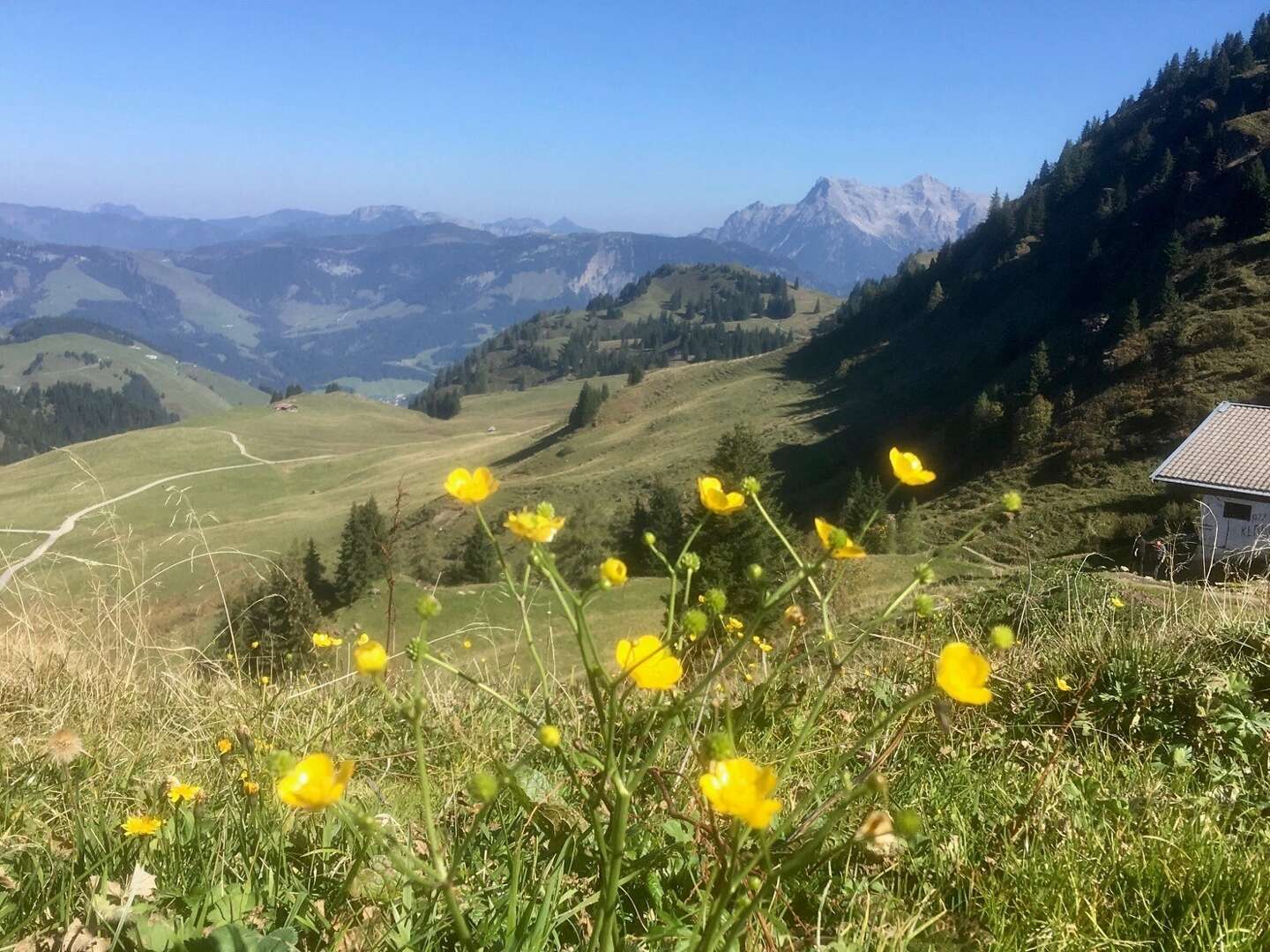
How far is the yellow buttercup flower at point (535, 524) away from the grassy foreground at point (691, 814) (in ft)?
1.10

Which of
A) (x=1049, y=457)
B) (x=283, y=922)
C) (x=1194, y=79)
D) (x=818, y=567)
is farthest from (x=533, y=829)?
(x=1194, y=79)

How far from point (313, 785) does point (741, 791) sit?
54 centimetres

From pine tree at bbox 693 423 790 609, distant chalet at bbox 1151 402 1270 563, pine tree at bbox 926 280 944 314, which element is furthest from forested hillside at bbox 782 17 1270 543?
pine tree at bbox 693 423 790 609

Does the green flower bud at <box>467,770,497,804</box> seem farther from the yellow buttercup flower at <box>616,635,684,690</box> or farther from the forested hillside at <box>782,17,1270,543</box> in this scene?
the forested hillside at <box>782,17,1270,543</box>

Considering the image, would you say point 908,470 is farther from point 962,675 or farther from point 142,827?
point 142,827

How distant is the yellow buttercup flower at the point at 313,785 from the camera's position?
3.30ft

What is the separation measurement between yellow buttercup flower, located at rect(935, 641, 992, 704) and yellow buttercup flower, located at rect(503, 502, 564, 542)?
0.63m

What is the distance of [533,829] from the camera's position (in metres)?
2.31

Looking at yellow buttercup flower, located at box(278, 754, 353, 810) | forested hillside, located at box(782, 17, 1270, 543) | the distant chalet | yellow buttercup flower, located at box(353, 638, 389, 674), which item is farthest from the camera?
forested hillside, located at box(782, 17, 1270, 543)

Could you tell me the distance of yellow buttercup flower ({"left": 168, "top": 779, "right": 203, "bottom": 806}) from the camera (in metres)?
2.29

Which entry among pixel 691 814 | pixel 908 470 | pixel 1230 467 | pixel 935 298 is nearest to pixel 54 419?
pixel 935 298

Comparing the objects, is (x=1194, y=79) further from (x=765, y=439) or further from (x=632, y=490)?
(x=632, y=490)

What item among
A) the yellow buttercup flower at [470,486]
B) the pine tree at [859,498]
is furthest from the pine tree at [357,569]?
the yellow buttercup flower at [470,486]

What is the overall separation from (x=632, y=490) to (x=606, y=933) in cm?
6874
